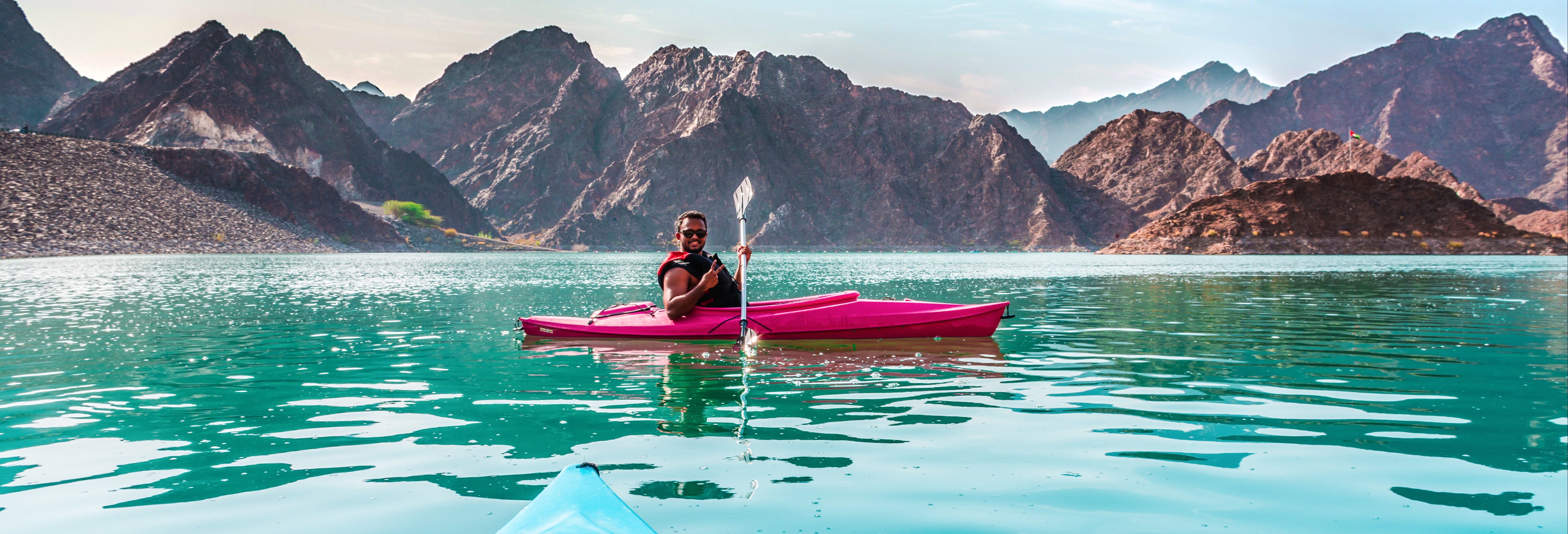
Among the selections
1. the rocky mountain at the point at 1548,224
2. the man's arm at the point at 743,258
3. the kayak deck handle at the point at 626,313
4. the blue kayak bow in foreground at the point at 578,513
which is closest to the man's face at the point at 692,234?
the man's arm at the point at 743,258

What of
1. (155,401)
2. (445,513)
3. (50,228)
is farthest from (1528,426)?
(50,228)

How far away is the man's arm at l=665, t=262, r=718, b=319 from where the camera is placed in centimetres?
1402

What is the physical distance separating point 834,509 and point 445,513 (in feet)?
7.99

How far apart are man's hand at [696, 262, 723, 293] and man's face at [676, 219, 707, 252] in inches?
15.9

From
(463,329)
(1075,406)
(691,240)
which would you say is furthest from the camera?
(463,329)

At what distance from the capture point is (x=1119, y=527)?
4992 millimetres

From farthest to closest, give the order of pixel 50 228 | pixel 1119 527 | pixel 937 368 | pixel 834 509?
1. pixel 50 228
2. pixel 937 368
3. pixel 834 509
4. pixel 1119 527

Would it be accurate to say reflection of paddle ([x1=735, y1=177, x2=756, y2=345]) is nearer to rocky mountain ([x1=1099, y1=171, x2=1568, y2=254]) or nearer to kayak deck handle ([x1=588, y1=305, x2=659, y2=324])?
kayak deck handle ([x1=588, y1=305, x2=659, y2=324])

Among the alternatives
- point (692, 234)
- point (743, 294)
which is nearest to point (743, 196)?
point (692, 234)

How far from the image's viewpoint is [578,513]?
388 cm

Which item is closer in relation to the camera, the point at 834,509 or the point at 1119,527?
the point at 1119,527

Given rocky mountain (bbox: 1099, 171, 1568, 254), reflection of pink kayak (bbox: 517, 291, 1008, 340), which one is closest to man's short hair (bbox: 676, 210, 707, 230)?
reflection of pink kayak (bbox: 517, 291, 1008, 340)

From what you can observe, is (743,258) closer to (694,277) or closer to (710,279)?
(710,279)

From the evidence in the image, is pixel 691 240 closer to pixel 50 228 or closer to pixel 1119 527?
pixel 1119 527
